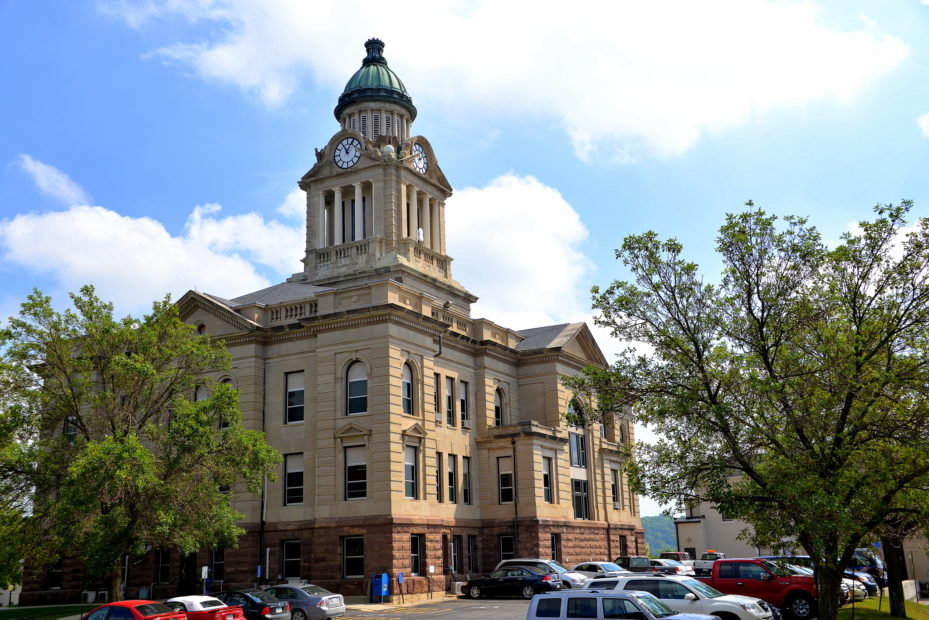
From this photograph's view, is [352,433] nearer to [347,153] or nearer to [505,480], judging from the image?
[505,480]

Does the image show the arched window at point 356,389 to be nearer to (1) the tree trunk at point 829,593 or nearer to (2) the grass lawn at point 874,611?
(2) the grass lawn at point 874,611

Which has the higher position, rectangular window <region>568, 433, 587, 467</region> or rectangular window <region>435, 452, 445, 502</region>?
rectangular window <region>568, 433, 587, 467</region>

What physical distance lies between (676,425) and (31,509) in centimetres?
2375

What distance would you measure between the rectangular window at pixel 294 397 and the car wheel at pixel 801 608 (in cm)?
2362

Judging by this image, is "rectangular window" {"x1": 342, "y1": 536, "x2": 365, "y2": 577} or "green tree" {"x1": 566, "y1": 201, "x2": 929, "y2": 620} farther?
"rectangular window" {"x1": 342, "y1": 536, "x2": 365, "y2": 577}

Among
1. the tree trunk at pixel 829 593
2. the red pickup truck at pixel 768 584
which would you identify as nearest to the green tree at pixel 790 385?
the tree trunk at pixel 829 593

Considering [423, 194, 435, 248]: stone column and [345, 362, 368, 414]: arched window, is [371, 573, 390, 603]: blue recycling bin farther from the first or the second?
[423, 194, 435, 248]: stone column

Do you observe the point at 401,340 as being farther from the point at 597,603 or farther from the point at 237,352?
the point at 597,603

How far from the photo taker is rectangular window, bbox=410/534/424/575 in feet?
131

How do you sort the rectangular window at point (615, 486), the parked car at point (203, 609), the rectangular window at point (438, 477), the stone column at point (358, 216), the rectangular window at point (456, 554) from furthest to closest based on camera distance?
the rectangular window at point (615, 486), the stone column at point (358, 216), the rectangular window at point (456, 554), the rectangular window at point (438, 477), the parked car at point (203, 609)

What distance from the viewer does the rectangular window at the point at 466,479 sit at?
45.3 m

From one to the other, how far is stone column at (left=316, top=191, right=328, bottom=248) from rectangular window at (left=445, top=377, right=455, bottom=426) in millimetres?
13795

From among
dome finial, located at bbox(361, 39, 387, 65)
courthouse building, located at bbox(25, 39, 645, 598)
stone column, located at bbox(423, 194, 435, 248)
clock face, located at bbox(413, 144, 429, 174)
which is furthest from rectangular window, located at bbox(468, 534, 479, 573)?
dome finial, located at bbox(361, 39, 387, 65)

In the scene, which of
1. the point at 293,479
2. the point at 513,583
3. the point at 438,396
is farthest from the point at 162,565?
the point at 513,583
